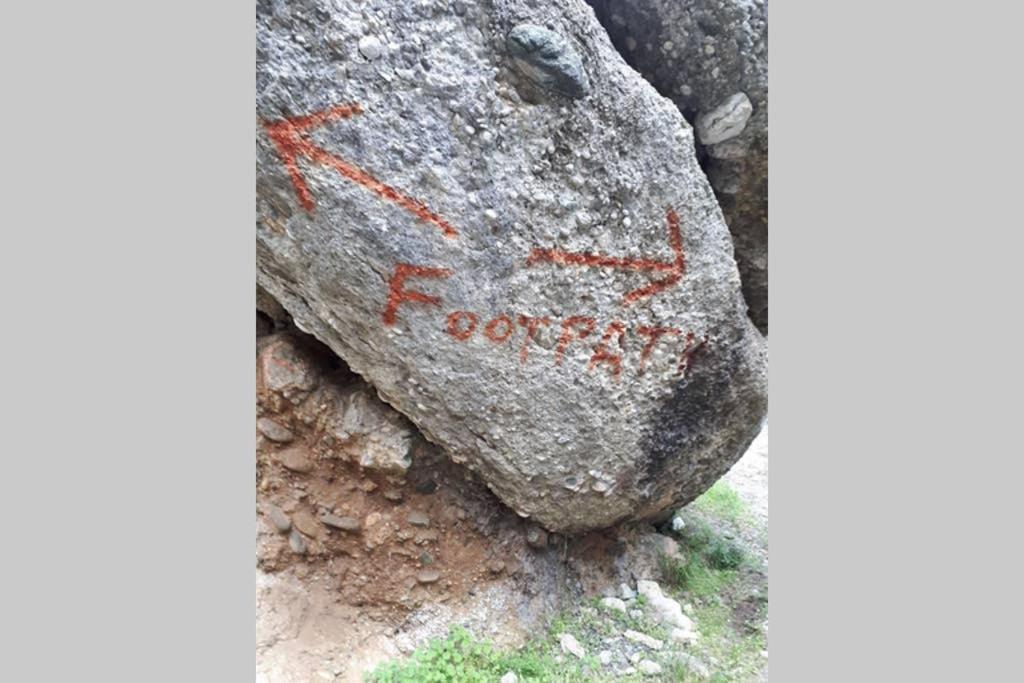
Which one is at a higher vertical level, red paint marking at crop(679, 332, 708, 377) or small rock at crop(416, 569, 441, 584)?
red paint marking at crop(679, 332, 708, 377)

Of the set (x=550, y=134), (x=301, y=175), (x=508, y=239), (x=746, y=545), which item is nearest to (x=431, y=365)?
(x=508, y=239)

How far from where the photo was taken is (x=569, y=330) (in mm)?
3152

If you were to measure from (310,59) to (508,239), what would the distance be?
105cm

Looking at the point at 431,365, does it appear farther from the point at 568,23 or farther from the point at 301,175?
the point at 568,23

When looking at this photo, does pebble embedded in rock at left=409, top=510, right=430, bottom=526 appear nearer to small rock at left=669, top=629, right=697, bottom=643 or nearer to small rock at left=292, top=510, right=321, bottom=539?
small rock at left=292, top=510, right=321, bottom=539

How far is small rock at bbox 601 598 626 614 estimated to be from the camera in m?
4.14

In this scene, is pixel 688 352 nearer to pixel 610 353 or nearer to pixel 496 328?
pixel 610 353

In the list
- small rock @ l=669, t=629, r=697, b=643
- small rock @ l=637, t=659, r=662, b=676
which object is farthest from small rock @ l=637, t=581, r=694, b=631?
small rock @ l=637, t=659, r=662, b=676

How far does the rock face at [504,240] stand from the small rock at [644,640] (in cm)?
79

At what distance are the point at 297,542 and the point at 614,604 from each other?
2025mm

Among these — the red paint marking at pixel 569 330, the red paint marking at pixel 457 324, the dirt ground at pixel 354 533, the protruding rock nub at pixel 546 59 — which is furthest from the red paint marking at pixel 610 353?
the protruding rock nub at pixel 546 59

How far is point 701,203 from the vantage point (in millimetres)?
3350

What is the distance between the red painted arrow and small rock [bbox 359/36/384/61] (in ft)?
3.46

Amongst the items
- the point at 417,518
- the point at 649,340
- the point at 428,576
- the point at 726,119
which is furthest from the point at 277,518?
the point at 726,119
